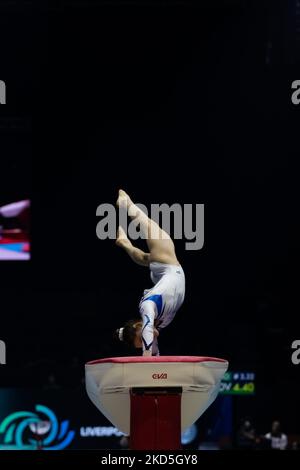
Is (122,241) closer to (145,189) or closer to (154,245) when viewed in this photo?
(154,245)

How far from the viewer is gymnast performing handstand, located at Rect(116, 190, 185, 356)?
5680 mm

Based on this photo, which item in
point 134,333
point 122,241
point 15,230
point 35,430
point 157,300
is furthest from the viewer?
point 15,230

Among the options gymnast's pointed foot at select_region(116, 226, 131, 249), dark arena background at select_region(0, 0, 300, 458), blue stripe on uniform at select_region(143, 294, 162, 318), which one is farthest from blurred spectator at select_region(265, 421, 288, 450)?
blue stripe on uniform at select_region(143, 294, 162, 318)

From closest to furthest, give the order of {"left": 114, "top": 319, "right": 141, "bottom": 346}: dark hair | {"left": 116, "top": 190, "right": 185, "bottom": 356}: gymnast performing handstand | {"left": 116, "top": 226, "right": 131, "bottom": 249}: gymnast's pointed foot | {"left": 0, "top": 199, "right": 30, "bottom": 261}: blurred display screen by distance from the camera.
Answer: {"left": 116, "top": 190, "right": 185, "bottom": 356}: gymnast performing handstand < {"left": 114, "top": 319, "right": 141, "bottom": 346}: dark hair < {"left": 116, "top": 226, "right": 131, "bottom": 249}: gymnast's pointed foot < {"left": 0, "top": 199, "right": 30, "bottom": 261}: blurred display screen

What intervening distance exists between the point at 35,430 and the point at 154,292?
5.57m

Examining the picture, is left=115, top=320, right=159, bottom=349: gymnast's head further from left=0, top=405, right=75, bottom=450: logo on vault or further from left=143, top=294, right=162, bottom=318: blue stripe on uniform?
left=0, top=405, right=75, bottom=450: logo on vault

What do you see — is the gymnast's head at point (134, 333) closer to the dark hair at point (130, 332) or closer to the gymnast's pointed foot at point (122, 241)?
the dark hair at point (130, 332)

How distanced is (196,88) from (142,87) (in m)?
0.74

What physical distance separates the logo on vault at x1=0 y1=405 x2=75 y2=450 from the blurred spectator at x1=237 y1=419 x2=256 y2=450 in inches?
91.2

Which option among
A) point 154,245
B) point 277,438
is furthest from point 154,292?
point 277,438

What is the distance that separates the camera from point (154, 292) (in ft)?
19.5

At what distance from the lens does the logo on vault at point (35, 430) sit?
35.5 ft

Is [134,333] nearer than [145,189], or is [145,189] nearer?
[134,333]

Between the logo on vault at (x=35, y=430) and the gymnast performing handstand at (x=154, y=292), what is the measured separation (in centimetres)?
507
